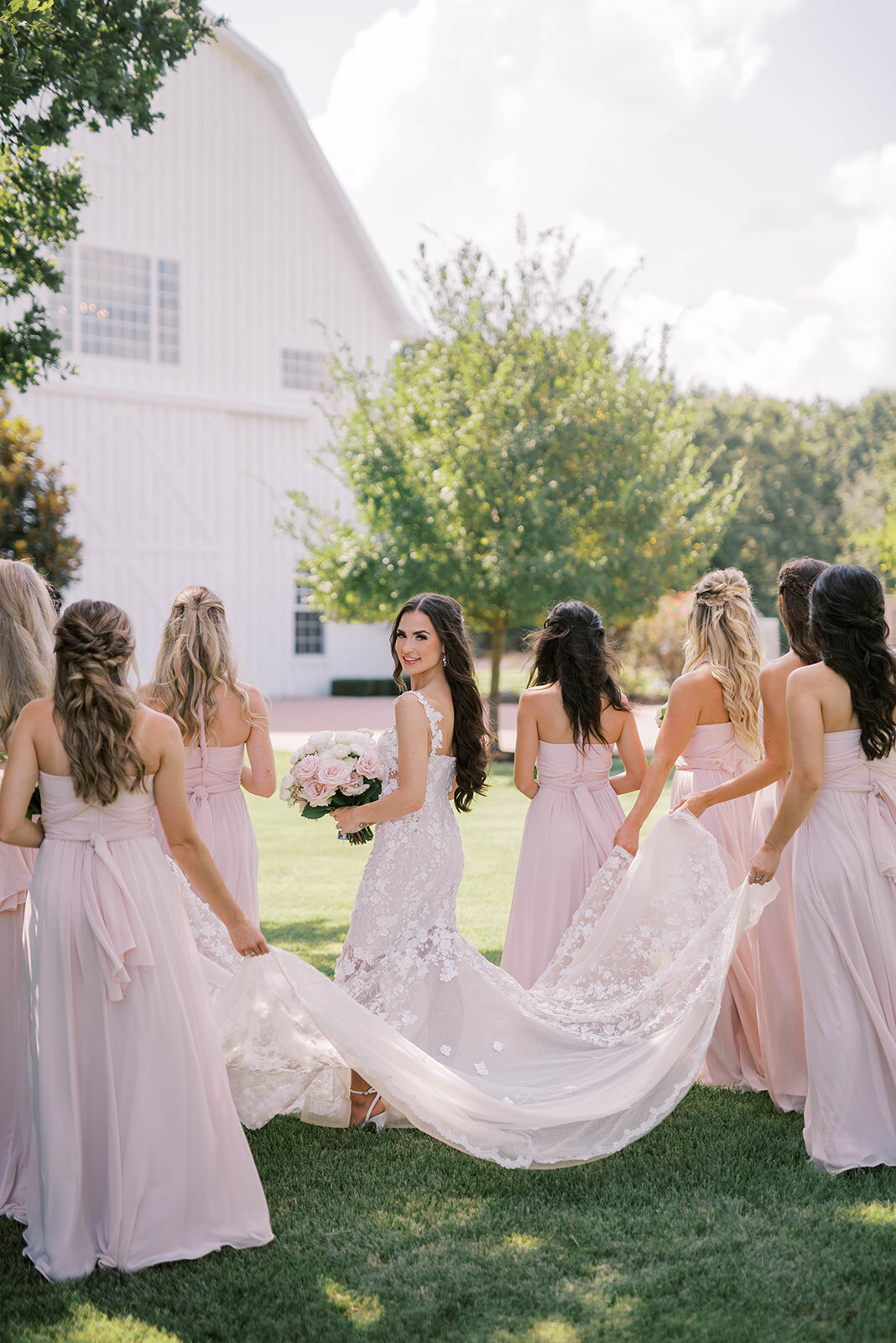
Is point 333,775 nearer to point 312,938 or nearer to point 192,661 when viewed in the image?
point 192,661

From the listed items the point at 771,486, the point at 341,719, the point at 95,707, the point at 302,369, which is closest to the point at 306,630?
the point at 341,719

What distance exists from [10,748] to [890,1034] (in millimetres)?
3227

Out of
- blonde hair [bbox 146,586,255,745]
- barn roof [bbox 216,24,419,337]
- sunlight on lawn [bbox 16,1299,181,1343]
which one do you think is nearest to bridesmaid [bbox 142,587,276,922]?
blonde hair [bbox 146,586,255,745]

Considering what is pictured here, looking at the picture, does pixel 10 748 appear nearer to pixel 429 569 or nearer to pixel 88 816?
pixel 88 816

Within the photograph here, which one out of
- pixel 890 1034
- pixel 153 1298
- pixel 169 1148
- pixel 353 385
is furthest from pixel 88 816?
pixel 353 385

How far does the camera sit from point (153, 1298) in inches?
129

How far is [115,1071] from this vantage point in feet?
11.3

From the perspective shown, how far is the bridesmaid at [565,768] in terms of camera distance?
5289 millimetres

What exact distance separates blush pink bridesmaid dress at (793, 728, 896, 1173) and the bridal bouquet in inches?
66.6

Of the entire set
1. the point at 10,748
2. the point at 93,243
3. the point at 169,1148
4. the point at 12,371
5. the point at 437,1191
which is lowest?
the point at 437,1191

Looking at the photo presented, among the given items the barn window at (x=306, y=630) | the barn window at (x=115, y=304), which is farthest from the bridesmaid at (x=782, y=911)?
the barn window at (x=306, y=630)

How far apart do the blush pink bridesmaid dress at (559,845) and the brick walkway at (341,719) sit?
1367cm

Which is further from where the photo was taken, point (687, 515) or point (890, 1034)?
point (687, 515)

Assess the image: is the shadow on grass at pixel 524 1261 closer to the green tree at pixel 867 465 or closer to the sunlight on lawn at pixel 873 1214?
the sunlight on lawn at pixel 873 1214
